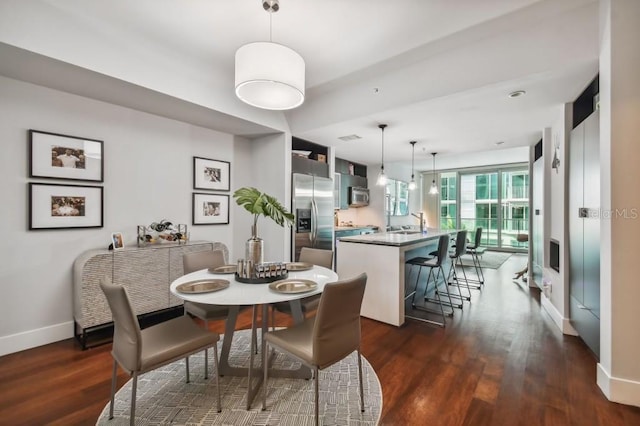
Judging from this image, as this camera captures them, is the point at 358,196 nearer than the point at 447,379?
No

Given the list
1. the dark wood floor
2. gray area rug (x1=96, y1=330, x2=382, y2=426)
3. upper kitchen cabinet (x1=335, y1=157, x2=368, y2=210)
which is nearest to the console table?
the dark wood floor

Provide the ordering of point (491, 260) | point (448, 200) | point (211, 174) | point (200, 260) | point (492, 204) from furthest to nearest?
point (448, 200) < point (492, 204) < point (491, 260) < point (211, 174) < point (200, 260)

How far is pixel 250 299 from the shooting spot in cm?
170

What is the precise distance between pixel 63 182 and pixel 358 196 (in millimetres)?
4993

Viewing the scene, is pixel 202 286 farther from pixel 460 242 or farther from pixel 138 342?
pixel 460 242

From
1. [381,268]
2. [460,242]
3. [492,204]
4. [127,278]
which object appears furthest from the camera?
[492,204]

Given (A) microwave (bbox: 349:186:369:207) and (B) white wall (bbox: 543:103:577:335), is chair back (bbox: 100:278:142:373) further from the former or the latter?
(A) microwave (bbox: 349:186:369:207)

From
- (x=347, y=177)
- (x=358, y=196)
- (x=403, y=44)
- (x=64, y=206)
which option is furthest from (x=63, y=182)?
(x=358, y=196)

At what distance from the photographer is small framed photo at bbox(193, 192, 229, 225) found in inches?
153

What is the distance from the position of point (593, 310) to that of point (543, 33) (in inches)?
90.6

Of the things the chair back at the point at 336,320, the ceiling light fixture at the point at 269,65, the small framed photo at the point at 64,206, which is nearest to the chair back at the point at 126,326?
the chair back at the point at 336,320

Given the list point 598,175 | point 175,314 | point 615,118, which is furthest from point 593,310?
point 175,314

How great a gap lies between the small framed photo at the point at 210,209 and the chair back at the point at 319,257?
1.75 meters

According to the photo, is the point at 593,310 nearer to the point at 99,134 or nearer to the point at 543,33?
the point at 543,33
